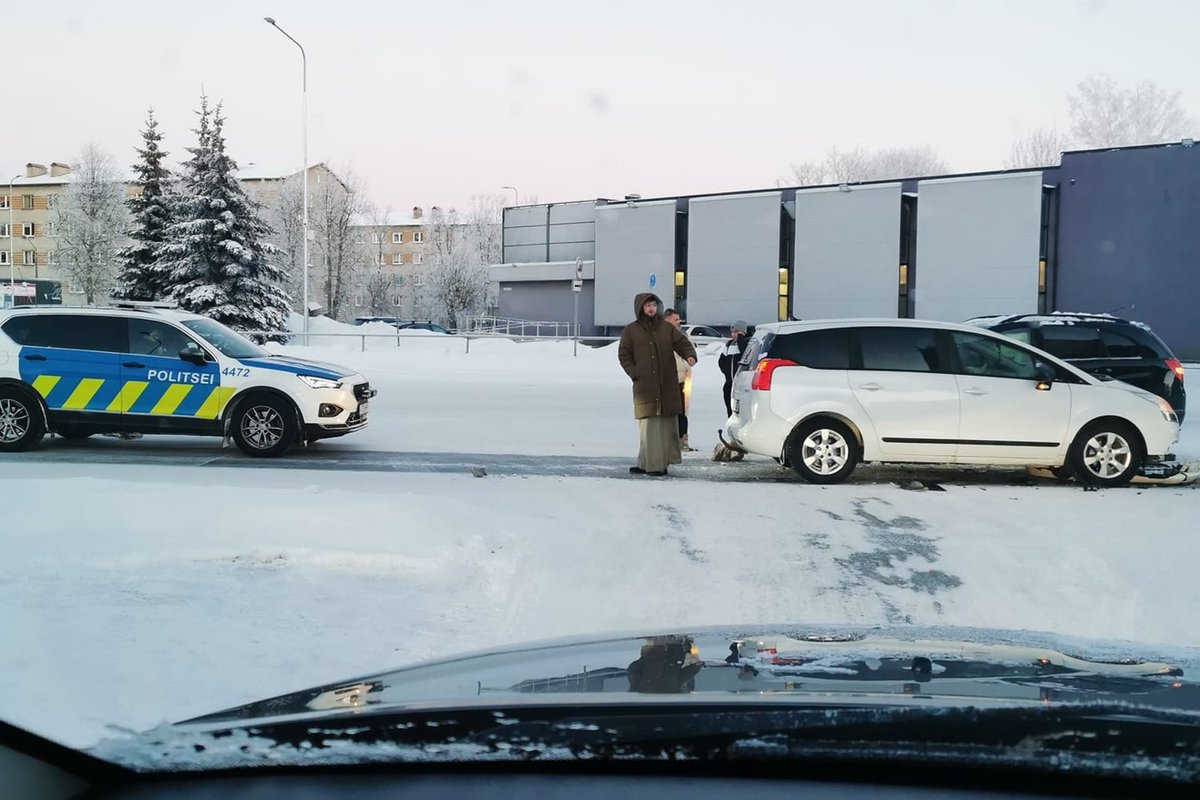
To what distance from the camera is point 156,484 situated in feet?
28.1

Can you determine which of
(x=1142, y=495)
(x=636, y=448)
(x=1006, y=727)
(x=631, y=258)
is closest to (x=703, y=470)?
(x=636, y=448)

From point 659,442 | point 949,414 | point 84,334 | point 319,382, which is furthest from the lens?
point 84,334

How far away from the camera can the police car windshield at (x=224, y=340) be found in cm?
1171

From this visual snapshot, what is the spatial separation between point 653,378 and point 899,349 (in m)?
2.73

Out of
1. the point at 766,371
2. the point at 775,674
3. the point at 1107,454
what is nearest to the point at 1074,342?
the point at 1107,454

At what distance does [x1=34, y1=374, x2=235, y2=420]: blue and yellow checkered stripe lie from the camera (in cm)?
1154

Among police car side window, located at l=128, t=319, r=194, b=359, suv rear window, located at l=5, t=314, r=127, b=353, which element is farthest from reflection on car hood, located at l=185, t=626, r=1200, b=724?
suv rear window, located at l=5, t=314, r=127, b=353

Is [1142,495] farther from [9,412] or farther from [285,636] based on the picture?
[9,412]

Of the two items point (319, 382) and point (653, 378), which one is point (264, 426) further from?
point (653, 378)

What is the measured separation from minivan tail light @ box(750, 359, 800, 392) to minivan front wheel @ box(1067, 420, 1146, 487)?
318cm

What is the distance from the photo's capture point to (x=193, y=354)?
11.5 meters

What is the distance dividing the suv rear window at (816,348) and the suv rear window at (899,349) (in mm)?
216

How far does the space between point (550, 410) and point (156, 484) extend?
10.0 meters

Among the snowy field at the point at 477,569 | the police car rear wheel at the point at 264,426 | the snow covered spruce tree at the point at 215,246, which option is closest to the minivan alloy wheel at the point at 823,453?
the snowy field at the point at 477,569
